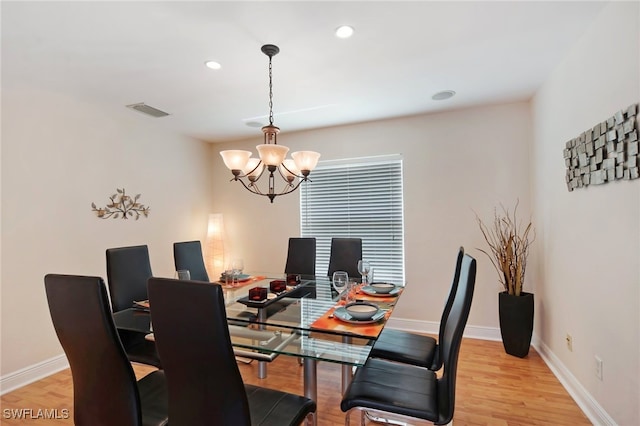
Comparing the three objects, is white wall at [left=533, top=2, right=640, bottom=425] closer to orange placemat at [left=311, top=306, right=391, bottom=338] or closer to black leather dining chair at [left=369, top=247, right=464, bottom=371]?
black leather dining chair at [left=369, top=247, right=464, bottom=371]

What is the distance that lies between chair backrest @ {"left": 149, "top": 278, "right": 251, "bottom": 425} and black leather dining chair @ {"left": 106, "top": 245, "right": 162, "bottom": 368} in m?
1.05

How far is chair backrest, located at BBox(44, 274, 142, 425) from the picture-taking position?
130cm

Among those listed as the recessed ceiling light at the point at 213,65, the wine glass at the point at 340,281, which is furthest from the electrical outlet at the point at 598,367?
the recessed ceiling light at the point at 213,65

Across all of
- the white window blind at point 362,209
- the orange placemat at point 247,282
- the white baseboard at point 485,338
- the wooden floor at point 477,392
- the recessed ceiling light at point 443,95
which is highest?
the recessed ceiling light at point 443,95

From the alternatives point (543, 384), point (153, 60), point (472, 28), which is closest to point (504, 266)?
point (543, 384)

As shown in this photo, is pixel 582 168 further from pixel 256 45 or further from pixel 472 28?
pixel 256 45

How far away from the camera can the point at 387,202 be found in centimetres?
390

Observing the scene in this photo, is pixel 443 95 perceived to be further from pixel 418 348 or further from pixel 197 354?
pixel 197 354

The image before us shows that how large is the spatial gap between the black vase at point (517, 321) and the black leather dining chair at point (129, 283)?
299 centimetres

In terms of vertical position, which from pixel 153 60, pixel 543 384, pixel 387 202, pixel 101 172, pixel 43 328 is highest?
pixel 153 60

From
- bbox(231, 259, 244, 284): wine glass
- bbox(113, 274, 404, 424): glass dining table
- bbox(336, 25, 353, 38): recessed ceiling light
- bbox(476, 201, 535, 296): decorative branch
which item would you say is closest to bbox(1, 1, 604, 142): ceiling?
bbox(336, 25, 353, 38): recessed ceiling light

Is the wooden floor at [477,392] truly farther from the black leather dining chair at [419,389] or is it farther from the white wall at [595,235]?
the black leather dining chair at [419,389]

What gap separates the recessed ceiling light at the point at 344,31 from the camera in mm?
1985

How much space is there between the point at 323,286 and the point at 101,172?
2677mm
